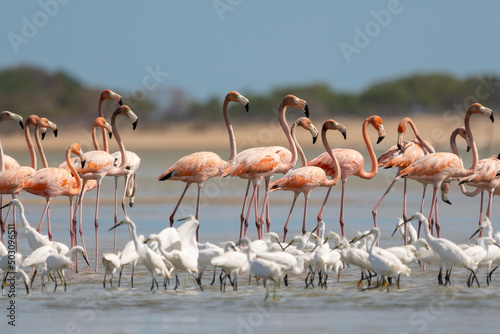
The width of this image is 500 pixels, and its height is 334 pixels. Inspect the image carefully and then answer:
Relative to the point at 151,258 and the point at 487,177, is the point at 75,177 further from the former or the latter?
the point at 487,177

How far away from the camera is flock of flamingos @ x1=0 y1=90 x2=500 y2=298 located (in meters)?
8.10

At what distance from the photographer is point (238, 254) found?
8.16 meters

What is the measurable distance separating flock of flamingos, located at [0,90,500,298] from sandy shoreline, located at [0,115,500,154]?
2612cm

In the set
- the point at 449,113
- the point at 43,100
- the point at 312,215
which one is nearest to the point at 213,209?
the point at 312,215

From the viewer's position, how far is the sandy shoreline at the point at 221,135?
133 ft

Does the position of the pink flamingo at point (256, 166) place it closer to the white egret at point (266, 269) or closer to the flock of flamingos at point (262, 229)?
the flock of flamingos at point (262, 229)

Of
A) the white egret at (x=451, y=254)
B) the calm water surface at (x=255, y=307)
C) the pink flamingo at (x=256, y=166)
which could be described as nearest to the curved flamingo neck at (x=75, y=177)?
the calm water surface at (x=255, y=307)

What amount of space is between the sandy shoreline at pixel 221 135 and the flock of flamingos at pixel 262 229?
85.7 ft

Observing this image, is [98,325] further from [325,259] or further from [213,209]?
[213,209]

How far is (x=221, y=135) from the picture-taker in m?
45.3

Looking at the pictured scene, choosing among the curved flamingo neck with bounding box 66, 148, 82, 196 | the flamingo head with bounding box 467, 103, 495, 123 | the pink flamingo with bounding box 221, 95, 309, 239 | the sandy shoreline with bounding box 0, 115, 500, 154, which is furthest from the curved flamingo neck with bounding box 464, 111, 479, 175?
the sandy shoreline with bounding box 0, 115, 500, 154

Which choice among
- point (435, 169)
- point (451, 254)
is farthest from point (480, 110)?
point (451, 254)

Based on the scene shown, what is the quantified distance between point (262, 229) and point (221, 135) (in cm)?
3467

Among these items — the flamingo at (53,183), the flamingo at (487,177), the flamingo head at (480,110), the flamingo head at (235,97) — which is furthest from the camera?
the flamingo head at (235,97)
